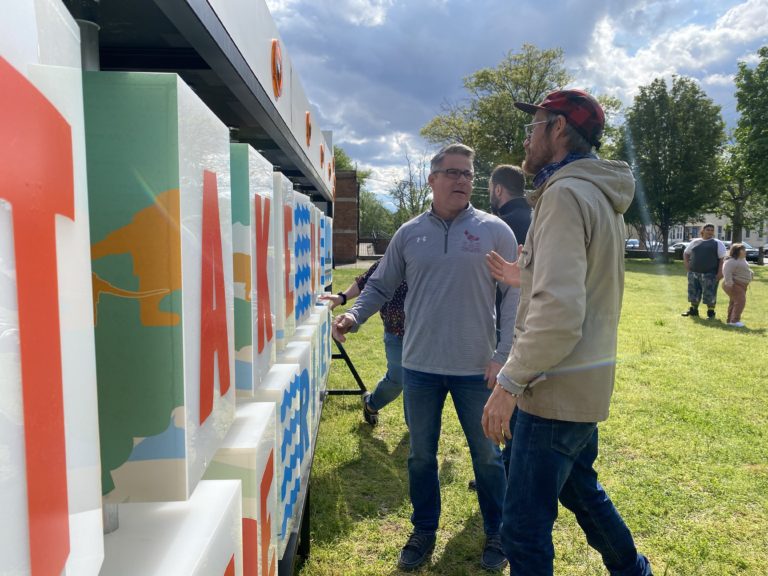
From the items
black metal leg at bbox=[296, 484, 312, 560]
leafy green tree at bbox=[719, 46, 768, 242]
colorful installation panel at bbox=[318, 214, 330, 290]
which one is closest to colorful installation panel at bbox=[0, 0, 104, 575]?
black metal leg at bbox=[296, 484, 312, 560]

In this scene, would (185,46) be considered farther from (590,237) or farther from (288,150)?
(288,150)

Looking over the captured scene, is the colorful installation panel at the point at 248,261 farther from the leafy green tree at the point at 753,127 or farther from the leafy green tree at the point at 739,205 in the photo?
the leafy green tree at the point at 739,205

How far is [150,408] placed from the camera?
958mm

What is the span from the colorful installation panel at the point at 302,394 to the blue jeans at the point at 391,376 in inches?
40.3

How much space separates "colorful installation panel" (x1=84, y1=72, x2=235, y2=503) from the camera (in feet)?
2.98

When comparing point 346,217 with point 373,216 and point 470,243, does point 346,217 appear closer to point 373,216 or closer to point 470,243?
point 470,243

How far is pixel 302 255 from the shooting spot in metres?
3.05

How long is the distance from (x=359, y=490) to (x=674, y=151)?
43026 millimetres

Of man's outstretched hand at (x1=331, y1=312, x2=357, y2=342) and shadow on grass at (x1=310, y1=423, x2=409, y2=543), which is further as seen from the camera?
shadow on grass at (x1=310, y1=423, x2=409, y2=543)

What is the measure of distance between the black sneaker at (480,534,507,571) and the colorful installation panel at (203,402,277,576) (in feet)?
5.45

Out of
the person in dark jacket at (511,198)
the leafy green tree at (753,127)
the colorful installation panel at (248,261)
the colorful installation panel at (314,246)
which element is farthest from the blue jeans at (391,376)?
the leafy green tree at (753,127)

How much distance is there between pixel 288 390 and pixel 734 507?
3.43 metres

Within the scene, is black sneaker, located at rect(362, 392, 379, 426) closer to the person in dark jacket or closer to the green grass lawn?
the green grass lawn

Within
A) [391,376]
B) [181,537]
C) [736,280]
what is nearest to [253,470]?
[181,537]
